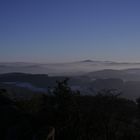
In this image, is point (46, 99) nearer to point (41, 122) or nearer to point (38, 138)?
point (41, 122)

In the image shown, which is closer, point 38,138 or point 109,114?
point 38,138

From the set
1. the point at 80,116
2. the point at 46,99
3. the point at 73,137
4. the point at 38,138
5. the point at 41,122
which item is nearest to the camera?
the point at 38,138

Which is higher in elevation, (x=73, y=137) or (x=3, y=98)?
(x=3, y=98)

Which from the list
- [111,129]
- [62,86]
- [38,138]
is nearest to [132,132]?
[111,129]

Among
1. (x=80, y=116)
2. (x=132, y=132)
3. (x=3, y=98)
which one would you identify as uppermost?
(x=3, y=98)

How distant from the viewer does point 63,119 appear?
91.2 feet

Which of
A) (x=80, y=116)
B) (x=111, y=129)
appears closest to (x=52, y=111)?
(x=80, y=116)

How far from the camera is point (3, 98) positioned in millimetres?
26812

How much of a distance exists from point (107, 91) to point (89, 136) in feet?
25.3

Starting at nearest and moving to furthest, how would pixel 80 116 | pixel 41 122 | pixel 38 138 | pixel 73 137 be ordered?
pixel 38 138 → pixel 41 122 → pixel 73 137 → pixel 80 116

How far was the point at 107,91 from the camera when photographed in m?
35.6

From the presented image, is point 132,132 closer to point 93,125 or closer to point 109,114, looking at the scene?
point 109,114

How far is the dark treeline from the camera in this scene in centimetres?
2198

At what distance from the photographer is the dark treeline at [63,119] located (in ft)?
72.1
